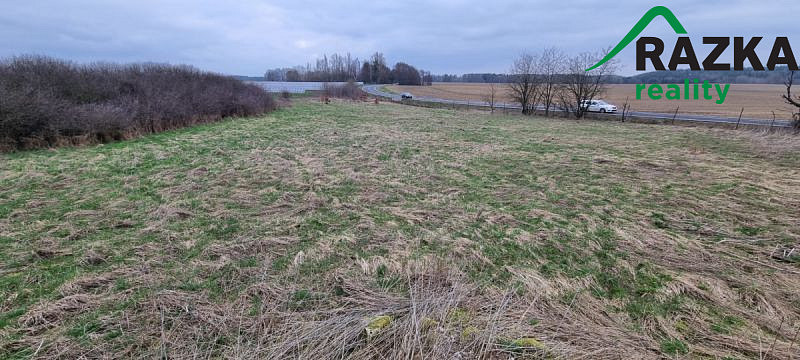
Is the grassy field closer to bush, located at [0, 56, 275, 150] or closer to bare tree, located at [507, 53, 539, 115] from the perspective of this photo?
bush, located at [0, 56, 275, 150]

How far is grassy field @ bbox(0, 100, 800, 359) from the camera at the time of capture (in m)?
2.30

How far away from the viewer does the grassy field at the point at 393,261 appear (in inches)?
90.7

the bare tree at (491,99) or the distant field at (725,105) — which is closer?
the distant field at (725,105)

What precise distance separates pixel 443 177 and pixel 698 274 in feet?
14.5

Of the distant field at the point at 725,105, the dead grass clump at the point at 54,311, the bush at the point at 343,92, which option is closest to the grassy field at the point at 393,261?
the dead grass clump at the point at 54,311

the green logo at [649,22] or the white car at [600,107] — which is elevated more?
the green logo at [649,22]

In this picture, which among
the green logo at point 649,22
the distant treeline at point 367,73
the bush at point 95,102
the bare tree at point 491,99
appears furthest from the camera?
the distant treeline at point 367,73

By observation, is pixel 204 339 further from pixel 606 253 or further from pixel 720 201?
pixel 720 201

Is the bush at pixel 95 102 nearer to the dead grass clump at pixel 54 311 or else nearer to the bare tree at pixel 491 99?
the dead grass clump at pixel 54 311

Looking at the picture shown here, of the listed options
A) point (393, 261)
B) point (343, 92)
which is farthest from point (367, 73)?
point (393, 261)

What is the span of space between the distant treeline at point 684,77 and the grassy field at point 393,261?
20611mm

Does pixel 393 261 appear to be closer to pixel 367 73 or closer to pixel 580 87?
pixel 580 87

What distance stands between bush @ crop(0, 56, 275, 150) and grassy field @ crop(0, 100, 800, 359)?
2.11 metres

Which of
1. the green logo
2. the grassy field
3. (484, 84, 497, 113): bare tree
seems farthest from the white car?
the grassy field
